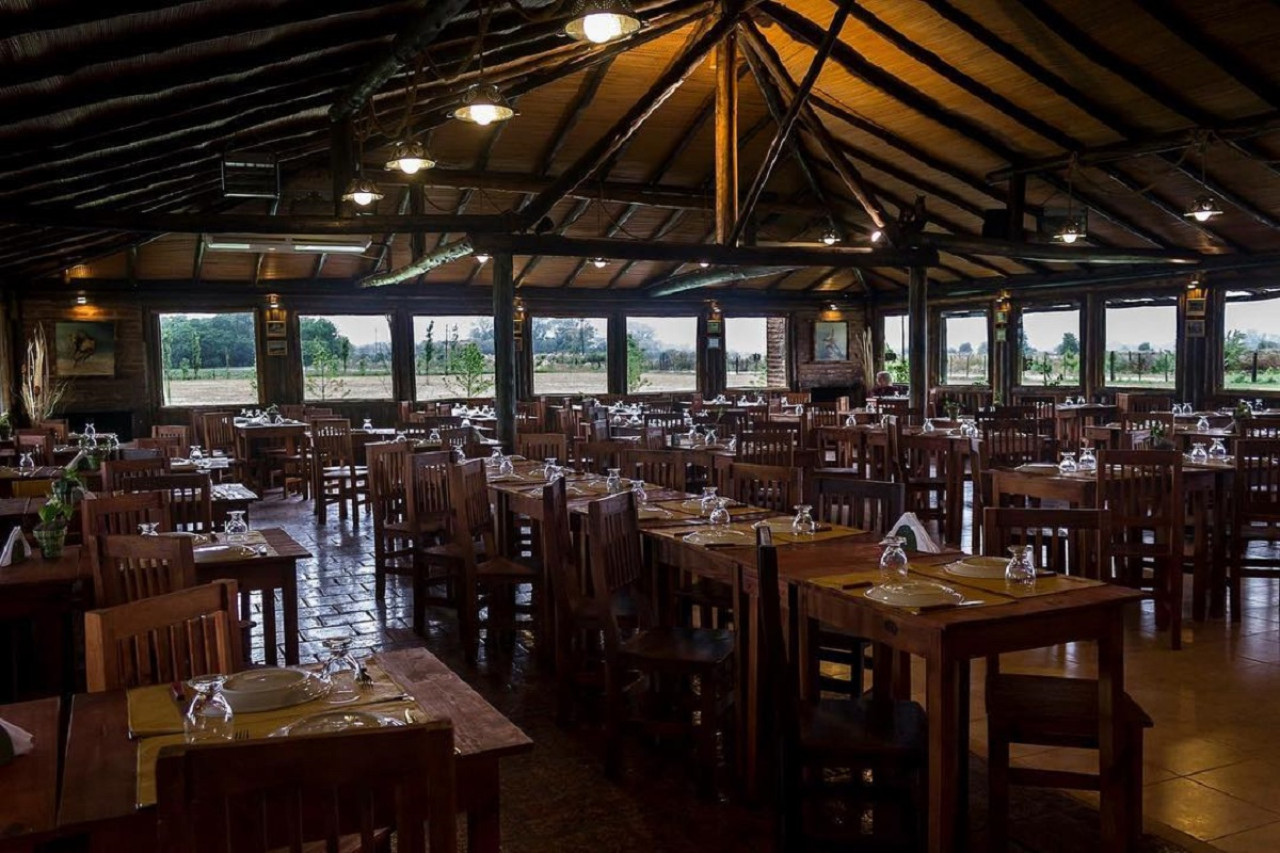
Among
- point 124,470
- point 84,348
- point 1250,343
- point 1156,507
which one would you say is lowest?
point 1156,507

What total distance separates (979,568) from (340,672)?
2146mm

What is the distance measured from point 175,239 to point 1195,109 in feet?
42.2

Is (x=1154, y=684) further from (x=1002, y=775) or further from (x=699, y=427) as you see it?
(x=699, y=427)

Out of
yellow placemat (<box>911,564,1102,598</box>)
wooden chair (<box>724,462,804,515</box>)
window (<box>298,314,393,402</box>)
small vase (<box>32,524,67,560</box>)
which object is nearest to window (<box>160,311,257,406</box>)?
window (<box>298,314,393,402</box>)

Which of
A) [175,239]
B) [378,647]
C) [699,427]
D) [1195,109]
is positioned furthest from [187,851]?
[175,239]

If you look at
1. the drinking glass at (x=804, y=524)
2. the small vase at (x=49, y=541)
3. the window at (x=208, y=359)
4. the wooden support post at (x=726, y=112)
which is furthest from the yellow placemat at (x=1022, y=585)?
the window at (x=208, y=359)

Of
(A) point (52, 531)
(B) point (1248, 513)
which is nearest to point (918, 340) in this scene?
(B) point (1248, 513)

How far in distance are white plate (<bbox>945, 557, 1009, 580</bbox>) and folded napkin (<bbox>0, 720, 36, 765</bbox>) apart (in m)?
2.71

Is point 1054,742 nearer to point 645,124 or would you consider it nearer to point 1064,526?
point 1064,526

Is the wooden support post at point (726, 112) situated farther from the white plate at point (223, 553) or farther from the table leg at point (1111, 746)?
the table leg at point (1111, 746)

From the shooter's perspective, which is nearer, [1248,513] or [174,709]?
[174,709]

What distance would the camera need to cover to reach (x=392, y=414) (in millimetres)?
16844

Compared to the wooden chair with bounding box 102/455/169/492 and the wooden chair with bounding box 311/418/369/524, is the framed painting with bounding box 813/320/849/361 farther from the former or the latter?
the wooden chair with bounding box 102/455/169/492

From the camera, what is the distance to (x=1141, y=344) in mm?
15523
